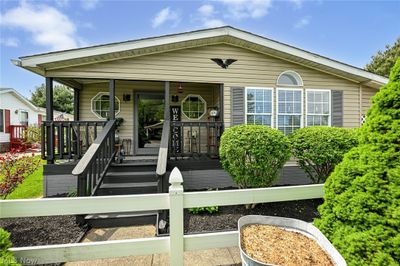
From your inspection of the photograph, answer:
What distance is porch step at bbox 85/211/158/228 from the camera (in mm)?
3699

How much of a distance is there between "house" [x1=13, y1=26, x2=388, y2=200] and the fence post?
89.4 inches

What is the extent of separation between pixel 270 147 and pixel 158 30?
306 inches

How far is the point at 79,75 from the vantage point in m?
5.53

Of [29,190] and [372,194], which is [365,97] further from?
[29,190]

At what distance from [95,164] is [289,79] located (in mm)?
5949

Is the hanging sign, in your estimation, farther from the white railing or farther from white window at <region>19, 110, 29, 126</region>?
white window at <region>19, 110, 29, 126</region>

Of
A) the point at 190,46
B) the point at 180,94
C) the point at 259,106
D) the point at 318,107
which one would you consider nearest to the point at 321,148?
the point at 259,106

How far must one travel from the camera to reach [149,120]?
773 cm

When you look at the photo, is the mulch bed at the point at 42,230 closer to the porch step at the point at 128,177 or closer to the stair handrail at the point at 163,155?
the porch step at the point at 128,177

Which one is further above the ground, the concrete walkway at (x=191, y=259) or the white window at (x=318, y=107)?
the white window at (x=318, y=107)

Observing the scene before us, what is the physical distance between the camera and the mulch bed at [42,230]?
3.24 meters

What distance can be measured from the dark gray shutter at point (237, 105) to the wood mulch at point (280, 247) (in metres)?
4.36

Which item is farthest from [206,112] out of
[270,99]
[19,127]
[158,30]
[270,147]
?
[19,127]

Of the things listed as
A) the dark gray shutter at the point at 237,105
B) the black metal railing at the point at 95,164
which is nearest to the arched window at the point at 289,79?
the dark gray shutter at the point at 237,105
